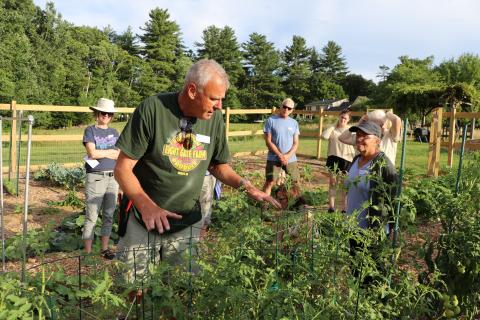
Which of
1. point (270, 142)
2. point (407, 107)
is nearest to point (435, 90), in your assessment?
point (407, 107)

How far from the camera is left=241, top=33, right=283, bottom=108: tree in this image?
198 ft

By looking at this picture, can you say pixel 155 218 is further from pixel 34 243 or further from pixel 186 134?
pixel 34 243

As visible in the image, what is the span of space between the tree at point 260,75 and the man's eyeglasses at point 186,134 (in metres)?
57.0

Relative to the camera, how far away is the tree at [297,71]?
222 feet

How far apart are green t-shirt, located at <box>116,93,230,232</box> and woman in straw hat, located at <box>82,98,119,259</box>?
209cm

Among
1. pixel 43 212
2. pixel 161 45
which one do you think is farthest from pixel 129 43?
pixel 43 212

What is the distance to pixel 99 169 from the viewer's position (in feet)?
14.3

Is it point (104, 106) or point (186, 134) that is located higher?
point (104, 106)

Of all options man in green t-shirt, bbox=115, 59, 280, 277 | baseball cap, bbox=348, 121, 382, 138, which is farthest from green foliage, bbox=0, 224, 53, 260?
baseball cap, bbox=348, 121, 382, 138

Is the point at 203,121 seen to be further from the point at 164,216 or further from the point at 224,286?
the point at 224,286

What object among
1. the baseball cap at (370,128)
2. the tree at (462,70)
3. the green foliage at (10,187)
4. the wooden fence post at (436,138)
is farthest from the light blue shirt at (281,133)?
the tree at (462,70)

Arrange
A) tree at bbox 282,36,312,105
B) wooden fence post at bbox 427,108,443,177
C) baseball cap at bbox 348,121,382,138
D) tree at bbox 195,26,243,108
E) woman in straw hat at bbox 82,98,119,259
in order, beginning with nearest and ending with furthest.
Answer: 1. baseball cap at bbox 348,121,382,138
2. woman in straw hat at bbox 82,98,119,259
3. wooden fence post at bbox 427,108,443,177
4. tree at bbox 195,26,243,108
5. tree at bbox 282,36,312,105

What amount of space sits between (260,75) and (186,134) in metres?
61.1

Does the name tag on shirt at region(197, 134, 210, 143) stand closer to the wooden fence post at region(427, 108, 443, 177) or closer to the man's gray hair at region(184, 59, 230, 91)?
the man's gray hair at region(184, 59, 230, 91)
